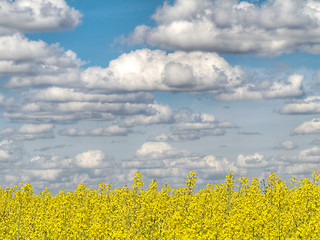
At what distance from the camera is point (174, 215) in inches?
1207

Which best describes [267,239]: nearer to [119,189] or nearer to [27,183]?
[27,183]

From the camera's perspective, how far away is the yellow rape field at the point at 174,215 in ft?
103

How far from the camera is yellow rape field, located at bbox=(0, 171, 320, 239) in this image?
103 feet

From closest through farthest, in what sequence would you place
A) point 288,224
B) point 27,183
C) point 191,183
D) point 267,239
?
point 267,239, point 288,224, point 191,183, point 27,183

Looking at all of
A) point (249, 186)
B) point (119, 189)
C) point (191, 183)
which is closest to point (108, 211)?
point (119, 189)

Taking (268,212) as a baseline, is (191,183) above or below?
above

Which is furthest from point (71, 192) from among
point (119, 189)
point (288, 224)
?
point (288, 224)

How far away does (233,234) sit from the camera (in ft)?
103

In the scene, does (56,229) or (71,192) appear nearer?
(56,229)

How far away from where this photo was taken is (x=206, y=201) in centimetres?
4300

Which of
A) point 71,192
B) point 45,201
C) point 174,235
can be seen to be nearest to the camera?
point 174,235

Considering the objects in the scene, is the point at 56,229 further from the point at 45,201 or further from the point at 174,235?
the point at 45,201

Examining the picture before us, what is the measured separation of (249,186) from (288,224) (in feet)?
63.7

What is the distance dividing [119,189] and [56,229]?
61.8 ft
